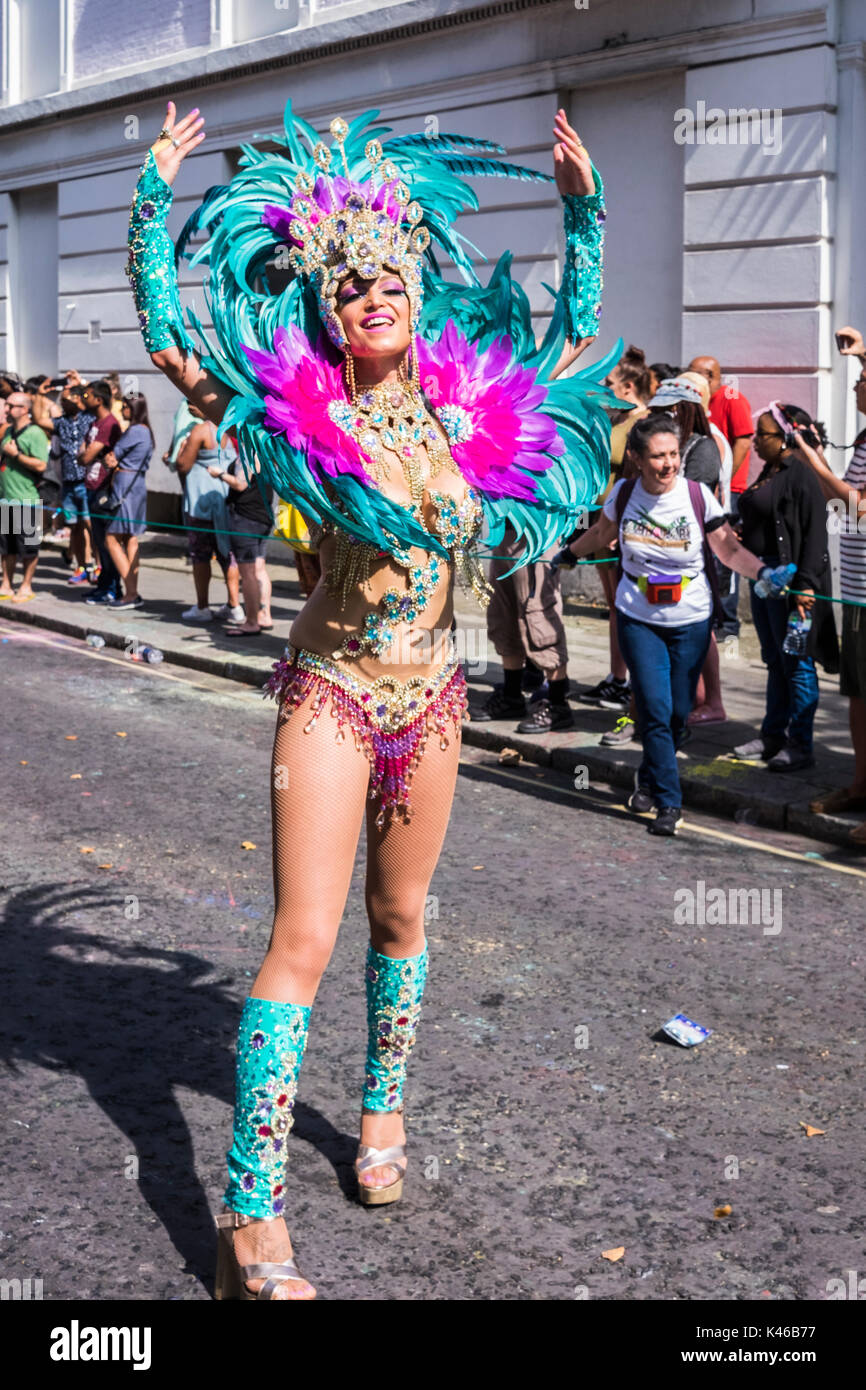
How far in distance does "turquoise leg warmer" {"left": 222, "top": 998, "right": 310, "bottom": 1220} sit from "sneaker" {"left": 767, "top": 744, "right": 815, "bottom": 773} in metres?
5.29

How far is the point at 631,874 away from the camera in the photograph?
666 centimetres

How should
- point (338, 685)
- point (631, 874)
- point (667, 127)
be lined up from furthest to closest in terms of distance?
point (667, 127) < point (631, 874) < point (338, 685)

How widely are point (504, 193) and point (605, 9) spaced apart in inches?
72.7

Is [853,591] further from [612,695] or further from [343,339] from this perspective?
[343,339]

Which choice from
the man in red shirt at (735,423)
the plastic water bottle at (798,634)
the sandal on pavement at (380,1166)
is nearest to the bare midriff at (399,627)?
the sandal on pavement at (380,1166)

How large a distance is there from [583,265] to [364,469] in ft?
2.83

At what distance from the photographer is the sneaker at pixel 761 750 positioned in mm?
8484

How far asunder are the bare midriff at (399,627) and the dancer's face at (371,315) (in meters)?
0.25

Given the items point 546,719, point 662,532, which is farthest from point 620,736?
point 662,532

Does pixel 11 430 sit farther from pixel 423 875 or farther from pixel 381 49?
pixel 423 875

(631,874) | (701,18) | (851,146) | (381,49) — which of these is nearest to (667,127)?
(701,18)

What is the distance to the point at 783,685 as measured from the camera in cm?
842

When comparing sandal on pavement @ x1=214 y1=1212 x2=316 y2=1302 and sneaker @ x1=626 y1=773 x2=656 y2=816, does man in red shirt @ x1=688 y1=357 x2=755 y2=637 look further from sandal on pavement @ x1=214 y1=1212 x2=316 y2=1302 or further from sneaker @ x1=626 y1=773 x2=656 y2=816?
sandal on pavement @ x1=214 y1=1212 x2=316 y2=1302

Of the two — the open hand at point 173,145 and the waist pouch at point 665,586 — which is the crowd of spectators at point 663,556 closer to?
the waist pouch at point 665,586
